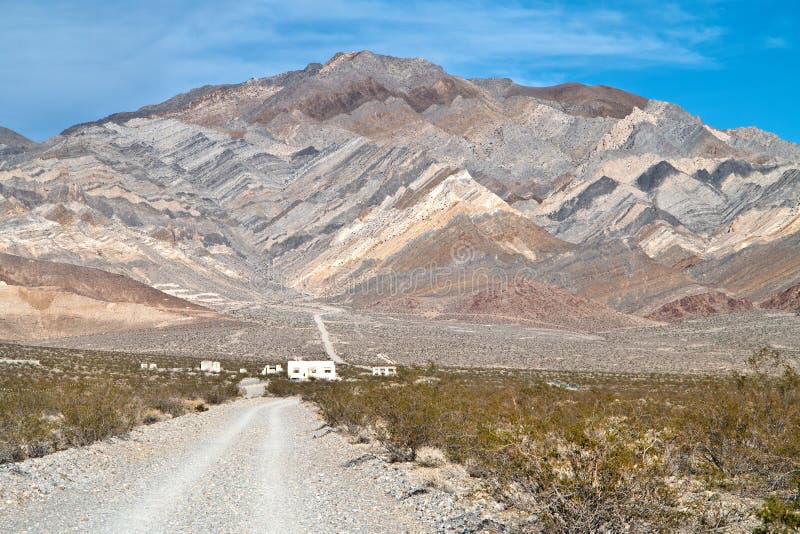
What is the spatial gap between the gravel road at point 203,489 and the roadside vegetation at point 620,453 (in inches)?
52.4

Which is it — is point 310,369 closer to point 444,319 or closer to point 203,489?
point 203,489

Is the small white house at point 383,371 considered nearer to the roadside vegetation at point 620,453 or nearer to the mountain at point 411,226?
the roadside vegetation at point 620,453

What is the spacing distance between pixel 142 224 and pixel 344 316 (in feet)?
227

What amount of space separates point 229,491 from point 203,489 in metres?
0.52

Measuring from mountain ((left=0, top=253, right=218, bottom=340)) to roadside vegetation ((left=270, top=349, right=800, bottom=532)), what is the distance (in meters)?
70.0

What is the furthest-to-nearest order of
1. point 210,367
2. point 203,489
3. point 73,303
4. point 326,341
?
point 73,303 < point 326,341 < point 210,367 < point 203,489

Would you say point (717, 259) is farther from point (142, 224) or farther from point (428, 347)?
point (142, 224)

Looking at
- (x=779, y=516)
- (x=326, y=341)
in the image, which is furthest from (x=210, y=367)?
(x=779, y=516)

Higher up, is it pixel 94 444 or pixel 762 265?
pixel 762 265

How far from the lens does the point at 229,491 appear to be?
46.0 feet

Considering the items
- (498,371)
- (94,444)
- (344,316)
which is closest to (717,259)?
(344,316)

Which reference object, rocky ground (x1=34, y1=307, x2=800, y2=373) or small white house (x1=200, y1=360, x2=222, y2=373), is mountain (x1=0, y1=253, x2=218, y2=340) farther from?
small white house (x1=200, y1=360, x2=222, y2=373)

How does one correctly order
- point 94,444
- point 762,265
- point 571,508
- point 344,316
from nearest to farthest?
1. point 571,508
2. point 94,444
3. point 344,316
4. point 762,265

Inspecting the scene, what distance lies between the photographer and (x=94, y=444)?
18.9 m
